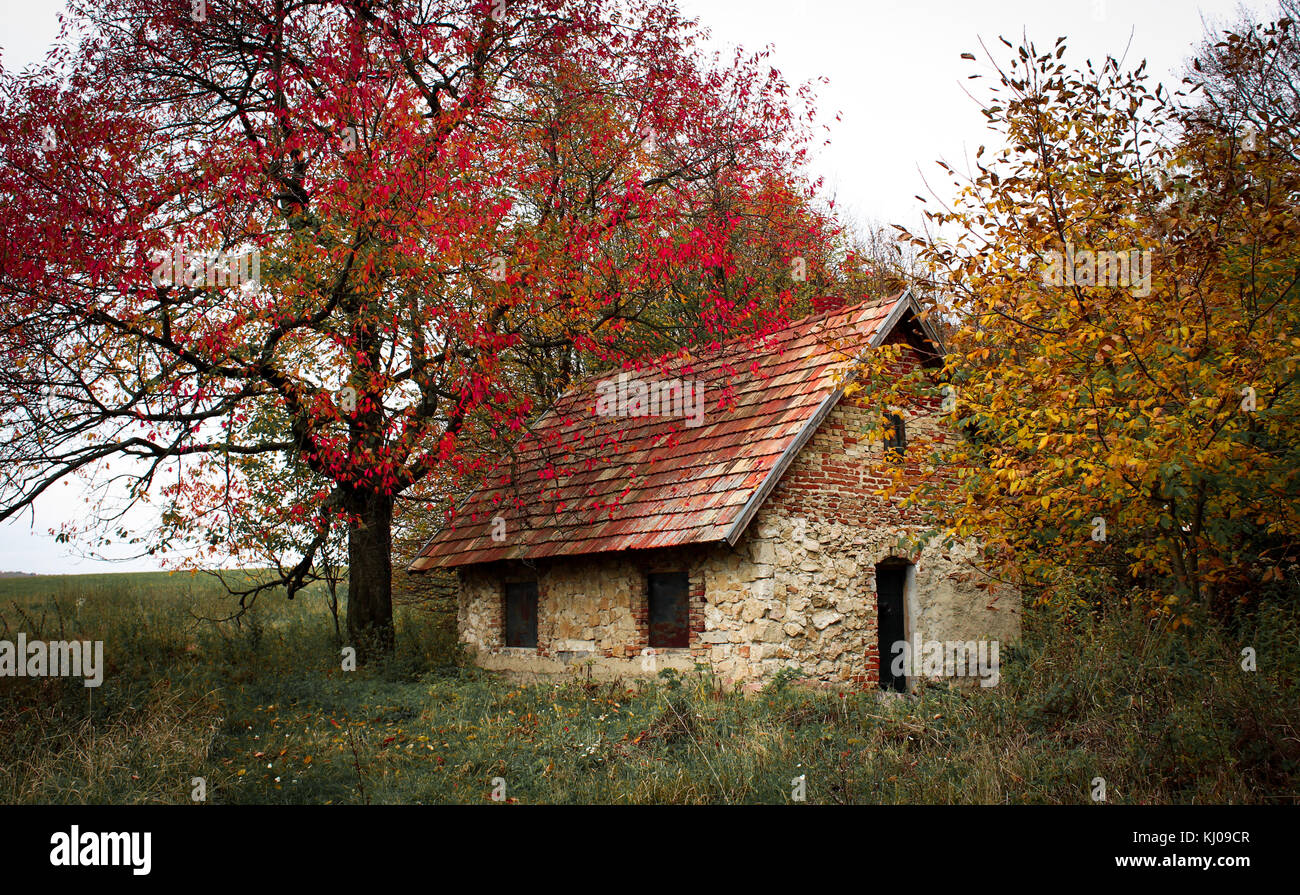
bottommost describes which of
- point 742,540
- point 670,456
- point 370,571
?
point 370,571

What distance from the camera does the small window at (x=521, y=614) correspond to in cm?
1488

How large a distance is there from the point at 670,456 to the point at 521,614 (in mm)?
4039

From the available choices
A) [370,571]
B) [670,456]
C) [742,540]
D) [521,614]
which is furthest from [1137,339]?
[370,571]

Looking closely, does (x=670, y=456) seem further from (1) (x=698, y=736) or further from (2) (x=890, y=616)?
(1) (x=698, y=736)

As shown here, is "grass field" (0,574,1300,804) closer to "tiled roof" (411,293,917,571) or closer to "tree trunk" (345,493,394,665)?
"tiled roof" (411,293,917,571)

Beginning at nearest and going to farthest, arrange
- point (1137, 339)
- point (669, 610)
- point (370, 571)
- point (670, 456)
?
1. point (1137, 339)
2. point (669, 610)
3. point (670, 456)
4. point (370, 571)

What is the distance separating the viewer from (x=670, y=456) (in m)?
13.3

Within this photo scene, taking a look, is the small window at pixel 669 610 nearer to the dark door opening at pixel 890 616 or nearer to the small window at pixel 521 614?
the dark door opening at pixel 890 616

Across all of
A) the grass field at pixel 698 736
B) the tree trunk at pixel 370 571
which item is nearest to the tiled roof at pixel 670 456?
the tree trunk at pixel 370 571

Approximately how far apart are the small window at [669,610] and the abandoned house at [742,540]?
0.03 m

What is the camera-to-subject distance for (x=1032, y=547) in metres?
10.4

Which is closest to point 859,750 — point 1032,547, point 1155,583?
point 1032,547
